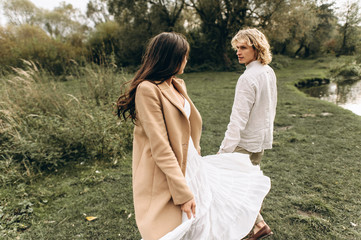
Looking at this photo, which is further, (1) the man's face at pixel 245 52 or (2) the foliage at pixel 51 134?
(2) the foliage at pixel 51 134

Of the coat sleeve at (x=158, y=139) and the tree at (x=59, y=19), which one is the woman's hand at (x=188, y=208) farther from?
the tree at (x=59, y=19)

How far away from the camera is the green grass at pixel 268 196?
285 cm

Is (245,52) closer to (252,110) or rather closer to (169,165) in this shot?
(252,110)

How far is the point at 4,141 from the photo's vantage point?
4449 mm

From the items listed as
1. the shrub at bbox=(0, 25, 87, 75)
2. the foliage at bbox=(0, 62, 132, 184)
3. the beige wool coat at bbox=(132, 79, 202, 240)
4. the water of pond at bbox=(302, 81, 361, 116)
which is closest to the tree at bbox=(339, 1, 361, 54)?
the water of pond at bbox=(302, 81, 361, 116)

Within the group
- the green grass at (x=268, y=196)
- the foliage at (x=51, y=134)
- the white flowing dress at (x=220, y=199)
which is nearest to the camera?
the white flowing dress at (x=220, y=199)

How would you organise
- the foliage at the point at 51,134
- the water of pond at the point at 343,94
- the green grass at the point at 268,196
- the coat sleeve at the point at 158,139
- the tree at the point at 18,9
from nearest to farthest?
the coat sleeve at the point at 158,139
the green grass at the point at 268,196
the foliage at the point at 51,134
the water of pond at the point at 343,94
the tree at the point at 18,9

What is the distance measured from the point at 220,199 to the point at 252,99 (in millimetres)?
A: 1019

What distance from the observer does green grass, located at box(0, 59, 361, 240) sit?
285cm

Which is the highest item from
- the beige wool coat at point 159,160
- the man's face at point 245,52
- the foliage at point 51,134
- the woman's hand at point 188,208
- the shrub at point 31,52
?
the shrub at point 31,52

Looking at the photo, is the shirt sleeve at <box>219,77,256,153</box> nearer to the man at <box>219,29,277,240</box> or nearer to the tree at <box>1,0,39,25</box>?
the man at <box>219,29,277,240</box>

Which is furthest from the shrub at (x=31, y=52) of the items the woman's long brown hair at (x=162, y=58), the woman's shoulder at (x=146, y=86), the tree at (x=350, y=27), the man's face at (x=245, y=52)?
the tree at (x=350, y=27)

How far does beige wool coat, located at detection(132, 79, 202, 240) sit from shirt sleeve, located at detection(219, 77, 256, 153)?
0.79m

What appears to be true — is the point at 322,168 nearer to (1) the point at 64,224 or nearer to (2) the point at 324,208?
(2) the point at 324,208
